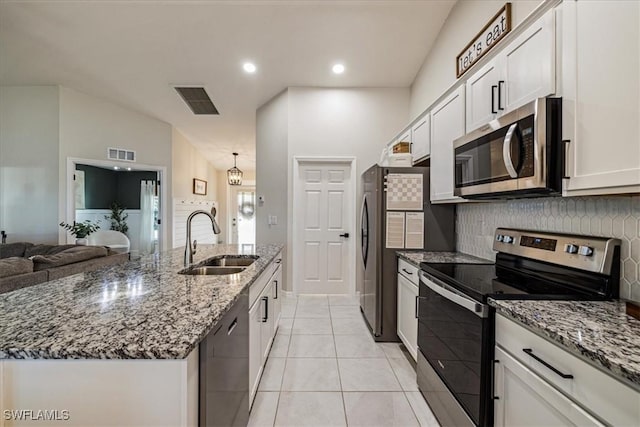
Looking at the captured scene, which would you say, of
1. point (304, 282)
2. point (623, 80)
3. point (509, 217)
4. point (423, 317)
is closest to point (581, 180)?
point (623, 80)

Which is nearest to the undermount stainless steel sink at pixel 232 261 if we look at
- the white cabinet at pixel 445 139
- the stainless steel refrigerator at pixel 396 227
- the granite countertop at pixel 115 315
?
the granite countertop at pixel 115 315

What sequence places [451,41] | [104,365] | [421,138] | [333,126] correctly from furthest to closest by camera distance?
[333,126] → [451,41] → [421,138] → [104,365]

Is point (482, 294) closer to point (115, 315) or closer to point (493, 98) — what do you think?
point (493, 98)

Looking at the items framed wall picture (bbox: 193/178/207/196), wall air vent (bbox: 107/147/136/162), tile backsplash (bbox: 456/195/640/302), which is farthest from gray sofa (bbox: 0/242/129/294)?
framed wall picture (bbox: 193/178/207/196)

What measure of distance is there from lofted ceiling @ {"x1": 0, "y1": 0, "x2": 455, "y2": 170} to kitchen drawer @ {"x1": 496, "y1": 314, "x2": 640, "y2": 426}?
313 centimetres

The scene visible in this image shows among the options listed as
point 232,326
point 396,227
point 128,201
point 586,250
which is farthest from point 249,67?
point 128,201

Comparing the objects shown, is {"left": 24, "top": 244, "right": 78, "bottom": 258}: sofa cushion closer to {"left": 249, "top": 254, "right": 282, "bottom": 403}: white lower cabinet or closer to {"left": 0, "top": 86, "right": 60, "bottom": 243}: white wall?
{"left": 0, "top": 86, "right": 60, "bottom": 243}: white wall

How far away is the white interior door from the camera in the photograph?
169 inches

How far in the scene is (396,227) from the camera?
108 inches

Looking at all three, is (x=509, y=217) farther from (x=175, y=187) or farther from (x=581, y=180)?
(x=175, y=187)

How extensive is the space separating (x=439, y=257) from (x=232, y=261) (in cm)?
171

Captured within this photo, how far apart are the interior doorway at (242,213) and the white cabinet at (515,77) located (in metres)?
8.77

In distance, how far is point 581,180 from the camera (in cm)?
117

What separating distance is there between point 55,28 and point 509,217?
16.3 ft
